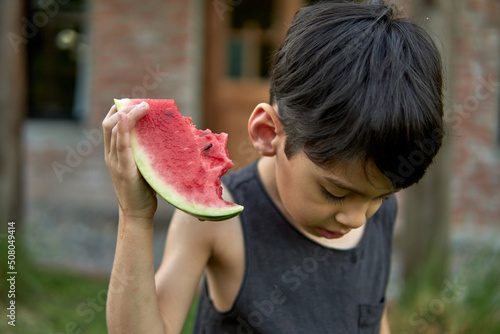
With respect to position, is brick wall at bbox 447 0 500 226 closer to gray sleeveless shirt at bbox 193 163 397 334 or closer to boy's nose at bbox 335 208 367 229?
gray sleeveless shirt at bbox 193 163 397 334

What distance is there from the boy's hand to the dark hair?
35 cm

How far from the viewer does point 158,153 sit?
1.24m

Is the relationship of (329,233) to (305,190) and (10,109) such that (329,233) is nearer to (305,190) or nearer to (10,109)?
(305,190)


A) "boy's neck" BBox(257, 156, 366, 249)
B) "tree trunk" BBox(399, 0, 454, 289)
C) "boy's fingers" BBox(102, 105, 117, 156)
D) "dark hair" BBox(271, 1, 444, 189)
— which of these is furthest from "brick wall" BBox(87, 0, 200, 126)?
"boy's fingers" BBox(102, 105, 117, 156)

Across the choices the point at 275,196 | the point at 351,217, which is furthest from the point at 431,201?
the point at 351,217

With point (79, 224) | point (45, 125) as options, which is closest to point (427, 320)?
point (79, 224)

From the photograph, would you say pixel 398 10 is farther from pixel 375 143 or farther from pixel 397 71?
pixel 375 143

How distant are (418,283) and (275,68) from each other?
2422 mm

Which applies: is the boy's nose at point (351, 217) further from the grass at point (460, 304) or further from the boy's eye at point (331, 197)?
the grass at point (460, 304)

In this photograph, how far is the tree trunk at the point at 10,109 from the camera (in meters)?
4.23

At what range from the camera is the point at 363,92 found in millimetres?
1143

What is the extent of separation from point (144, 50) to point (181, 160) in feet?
18.5

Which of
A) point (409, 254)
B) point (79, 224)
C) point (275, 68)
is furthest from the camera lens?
point (79, 224)

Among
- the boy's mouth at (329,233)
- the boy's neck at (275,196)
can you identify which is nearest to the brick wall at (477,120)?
the boy's neck at (275,196)
